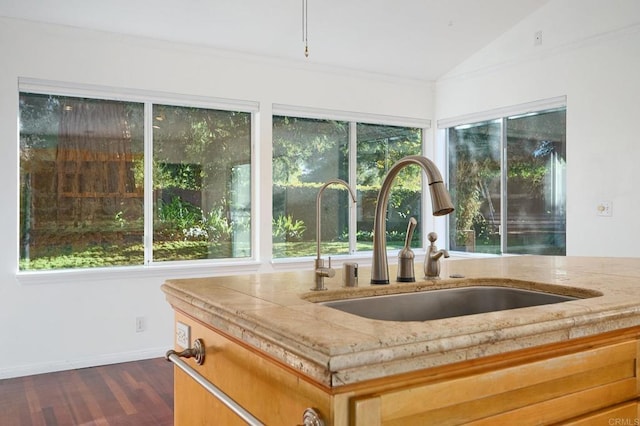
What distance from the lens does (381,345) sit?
0.88 metres

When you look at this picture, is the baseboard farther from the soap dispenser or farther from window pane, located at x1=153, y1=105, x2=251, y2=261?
the soap dispenser

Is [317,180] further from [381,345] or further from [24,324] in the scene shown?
[381,345]

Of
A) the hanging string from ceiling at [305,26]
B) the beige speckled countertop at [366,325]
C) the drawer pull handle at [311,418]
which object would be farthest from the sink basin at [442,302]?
the hanging string from ceiling at [305,26]

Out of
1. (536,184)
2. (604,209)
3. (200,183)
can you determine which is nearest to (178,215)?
(200,183)

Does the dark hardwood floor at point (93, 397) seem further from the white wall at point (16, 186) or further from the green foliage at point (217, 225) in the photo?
the green foliage at point (217, 225)

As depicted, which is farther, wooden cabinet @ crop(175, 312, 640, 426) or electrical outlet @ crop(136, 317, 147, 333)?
electrical outlet @ crop(136, 317, 147, 333)

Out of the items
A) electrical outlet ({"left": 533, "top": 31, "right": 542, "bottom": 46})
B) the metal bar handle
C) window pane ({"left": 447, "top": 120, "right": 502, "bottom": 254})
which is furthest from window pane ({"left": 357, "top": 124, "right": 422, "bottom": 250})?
the metal bar handle

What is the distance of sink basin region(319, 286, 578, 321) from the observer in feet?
5.00

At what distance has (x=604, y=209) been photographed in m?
4.26

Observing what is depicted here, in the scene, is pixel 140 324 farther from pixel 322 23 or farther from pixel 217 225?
pixel 322 23

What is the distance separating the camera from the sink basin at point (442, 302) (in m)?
1.52

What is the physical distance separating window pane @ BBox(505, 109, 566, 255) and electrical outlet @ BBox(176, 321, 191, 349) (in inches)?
155

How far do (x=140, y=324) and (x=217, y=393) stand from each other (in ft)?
11.4

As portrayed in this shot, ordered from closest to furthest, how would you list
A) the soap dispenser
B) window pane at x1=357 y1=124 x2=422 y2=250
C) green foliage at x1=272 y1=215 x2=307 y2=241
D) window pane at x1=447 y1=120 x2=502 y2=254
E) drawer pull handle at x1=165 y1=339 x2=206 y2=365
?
1. drawer pull handle at x1=165 y1=339 x2=206 y2=365
2. the soap dispenser
3. green foliage at x1=272 y1=215 x2=307 y2=241
4. window pane at x1=447 y1=120 x2=502 y2=254
5. window pane at x1=357 y1=124 x2=422 y2=250
